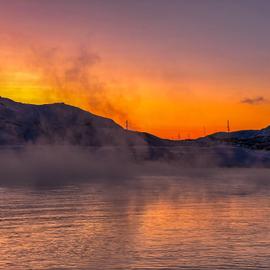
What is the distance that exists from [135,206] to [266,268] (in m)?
26.6

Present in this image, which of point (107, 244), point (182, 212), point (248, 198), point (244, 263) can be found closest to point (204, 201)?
point (248, 198)

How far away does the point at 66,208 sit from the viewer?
4784 centimetres

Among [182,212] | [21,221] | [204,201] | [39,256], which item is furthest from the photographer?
[204,201]

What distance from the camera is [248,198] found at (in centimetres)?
5850

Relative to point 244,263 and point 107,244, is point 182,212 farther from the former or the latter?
point 244,263

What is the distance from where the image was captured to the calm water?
25281 mm

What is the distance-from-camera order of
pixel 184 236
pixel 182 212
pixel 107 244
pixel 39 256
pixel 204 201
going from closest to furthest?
pixel 39 256
pixel 107 244
pixel 184 236
pixel 182 212
pixel 204 201

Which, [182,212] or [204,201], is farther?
[204,201]

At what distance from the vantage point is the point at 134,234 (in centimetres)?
3303

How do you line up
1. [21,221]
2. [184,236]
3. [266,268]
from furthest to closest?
[21,221] < [184,236] < [266,268]

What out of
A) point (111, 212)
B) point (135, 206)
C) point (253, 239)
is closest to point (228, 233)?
point (253, 239)

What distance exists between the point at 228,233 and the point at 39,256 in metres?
11.7

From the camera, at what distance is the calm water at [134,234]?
25281mm

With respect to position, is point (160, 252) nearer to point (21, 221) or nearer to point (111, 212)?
point (21, 221)
